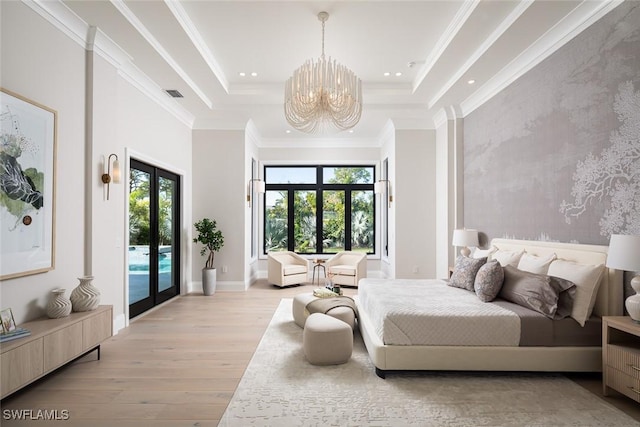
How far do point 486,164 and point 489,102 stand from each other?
2.68 feet

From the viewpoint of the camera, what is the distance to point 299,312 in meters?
3.97

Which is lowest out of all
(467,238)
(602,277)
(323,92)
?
(602,277)

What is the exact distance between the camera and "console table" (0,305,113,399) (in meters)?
2.13

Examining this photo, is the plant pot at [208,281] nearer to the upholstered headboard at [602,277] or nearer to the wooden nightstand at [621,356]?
the upholstered headboard at [602,277]

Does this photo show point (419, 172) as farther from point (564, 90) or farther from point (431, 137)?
point (564, 90)

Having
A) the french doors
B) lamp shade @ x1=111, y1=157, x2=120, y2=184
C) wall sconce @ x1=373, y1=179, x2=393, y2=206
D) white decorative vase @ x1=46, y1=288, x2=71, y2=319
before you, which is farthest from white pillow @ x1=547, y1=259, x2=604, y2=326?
the french doors

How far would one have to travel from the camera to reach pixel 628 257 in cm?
221

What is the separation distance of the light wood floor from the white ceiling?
2997 millimetres

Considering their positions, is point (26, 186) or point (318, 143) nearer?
point (26, 186)

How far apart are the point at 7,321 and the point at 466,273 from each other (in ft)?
12.8

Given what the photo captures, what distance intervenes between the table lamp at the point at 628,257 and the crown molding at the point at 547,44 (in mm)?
1845

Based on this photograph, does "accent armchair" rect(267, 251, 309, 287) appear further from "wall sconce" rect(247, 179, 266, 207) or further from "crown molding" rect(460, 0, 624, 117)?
"crown molding" rect(460, 0, 624, 117)

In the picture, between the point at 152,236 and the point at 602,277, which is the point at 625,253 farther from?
the point at 152,236

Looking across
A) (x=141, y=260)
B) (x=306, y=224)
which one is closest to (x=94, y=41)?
(x=141, y=260)
